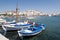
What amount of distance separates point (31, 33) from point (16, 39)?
321 centimetres

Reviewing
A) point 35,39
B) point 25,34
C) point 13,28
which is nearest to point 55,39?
point 35,39

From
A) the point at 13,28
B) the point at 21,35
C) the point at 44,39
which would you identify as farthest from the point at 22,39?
the point at 13,28

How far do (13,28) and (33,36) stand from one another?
24.2 ft

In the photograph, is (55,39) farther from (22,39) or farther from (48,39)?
(22,39)

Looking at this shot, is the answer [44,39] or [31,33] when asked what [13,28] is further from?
[44,39]

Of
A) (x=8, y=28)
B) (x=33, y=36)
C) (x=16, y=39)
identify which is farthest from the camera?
(x=8, y=28)

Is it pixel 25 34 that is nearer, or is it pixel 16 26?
pixel 25 34

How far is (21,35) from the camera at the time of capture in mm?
22406

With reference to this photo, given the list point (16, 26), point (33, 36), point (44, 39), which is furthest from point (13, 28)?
point (44, 39)

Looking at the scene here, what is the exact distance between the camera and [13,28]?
29.6 metres

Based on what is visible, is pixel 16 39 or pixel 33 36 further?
pixel 33 36

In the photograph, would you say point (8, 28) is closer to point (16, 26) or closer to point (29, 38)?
point (16, 26)

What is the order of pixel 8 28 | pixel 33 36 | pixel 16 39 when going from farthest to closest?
pixel 8 28, pixel 33 36, pixel 16 39

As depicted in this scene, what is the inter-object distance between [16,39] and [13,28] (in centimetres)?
800
